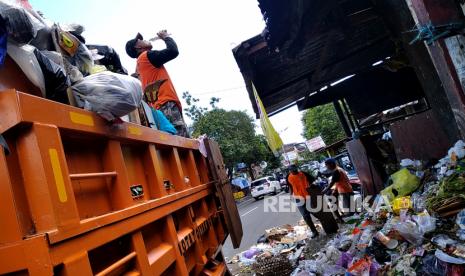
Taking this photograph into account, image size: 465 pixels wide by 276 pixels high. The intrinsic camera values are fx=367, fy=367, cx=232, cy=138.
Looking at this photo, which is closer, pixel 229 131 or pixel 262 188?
pixel 262 188

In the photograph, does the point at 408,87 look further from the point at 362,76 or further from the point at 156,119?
the point at 156,119

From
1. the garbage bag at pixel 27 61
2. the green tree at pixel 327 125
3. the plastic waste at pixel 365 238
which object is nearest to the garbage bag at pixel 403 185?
the plastic waste at pixel 365 238

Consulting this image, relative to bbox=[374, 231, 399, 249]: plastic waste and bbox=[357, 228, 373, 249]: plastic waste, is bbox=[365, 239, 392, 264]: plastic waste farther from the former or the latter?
bbox=[357, 228, 373, 249]: plastic waste

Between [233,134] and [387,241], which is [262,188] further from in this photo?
[387,241]

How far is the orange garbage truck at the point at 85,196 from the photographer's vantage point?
1289mm

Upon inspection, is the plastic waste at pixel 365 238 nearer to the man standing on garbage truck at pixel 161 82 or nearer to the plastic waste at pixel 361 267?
the plastic waste at pixel 361 267

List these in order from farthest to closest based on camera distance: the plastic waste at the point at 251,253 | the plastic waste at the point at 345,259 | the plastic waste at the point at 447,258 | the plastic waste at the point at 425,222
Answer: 1. the plastic waste at the point at 251,253
2. the plastic waste at the point at 345,259
3. the plastic waste at the point at 425,222
4. the plastic waste at the point at 447,258

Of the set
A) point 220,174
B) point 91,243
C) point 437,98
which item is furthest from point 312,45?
point 91,243

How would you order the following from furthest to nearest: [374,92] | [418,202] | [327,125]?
[327,125] → [374,92] → [418,202]

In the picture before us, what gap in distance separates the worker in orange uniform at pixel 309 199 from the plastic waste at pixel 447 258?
169 inches

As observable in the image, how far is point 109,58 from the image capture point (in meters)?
2.92

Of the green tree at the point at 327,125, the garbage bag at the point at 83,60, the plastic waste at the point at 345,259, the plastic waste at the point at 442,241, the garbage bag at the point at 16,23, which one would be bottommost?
the plastic waste at the point at 345,259

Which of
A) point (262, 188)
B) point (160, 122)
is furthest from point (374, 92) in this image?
point (262, 188)

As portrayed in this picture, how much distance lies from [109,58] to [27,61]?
4.60 ft
